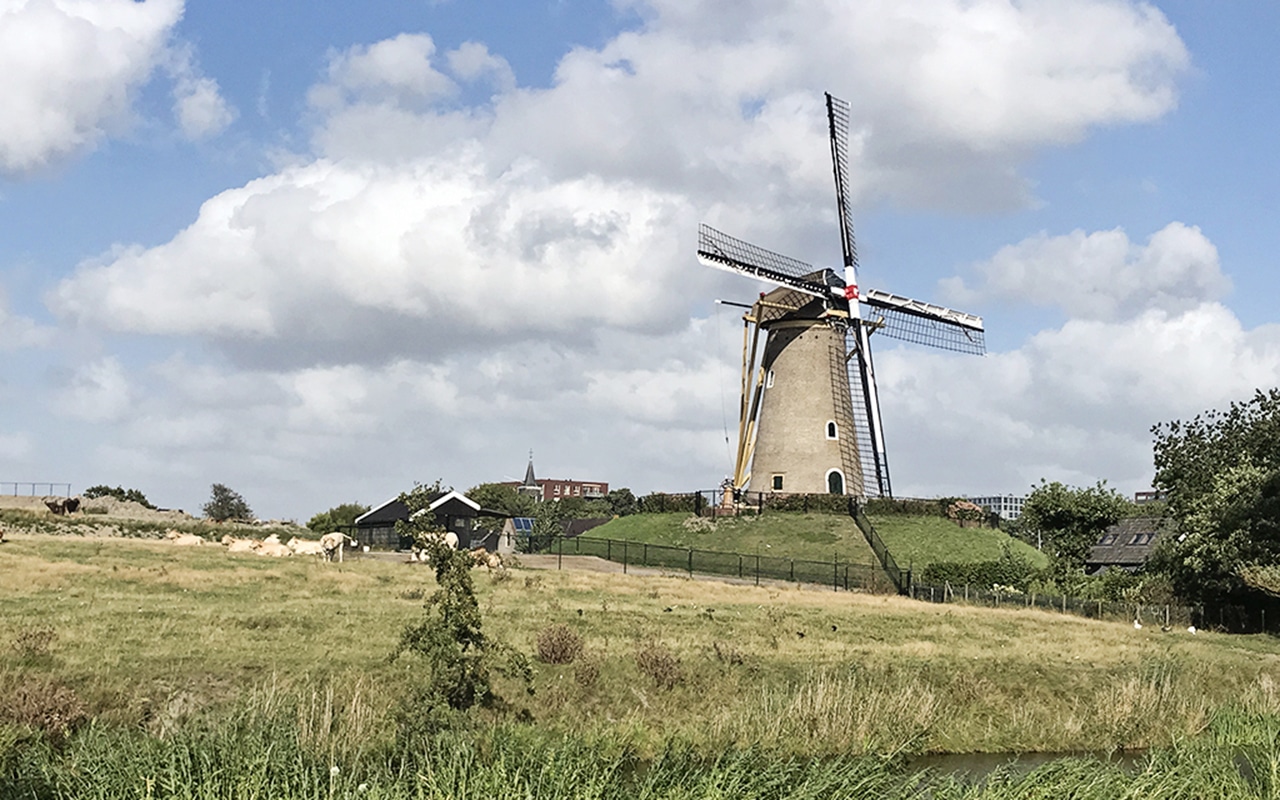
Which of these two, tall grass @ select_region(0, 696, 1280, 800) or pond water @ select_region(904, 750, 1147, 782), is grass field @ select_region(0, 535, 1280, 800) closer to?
tall grass @ select_region(0, 696, 1280, 800)

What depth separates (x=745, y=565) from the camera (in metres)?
59.5

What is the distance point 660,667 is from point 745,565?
3305cm

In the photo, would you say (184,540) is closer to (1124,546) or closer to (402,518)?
(402,518)

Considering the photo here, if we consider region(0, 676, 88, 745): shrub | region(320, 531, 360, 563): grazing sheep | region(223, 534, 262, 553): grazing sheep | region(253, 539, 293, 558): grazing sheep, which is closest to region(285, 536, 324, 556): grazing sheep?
region(320, 531, 360, 563): grazing sheep

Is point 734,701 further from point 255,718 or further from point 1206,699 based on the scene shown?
point 1206,699

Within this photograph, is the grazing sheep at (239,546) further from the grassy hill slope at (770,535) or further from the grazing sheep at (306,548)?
the grassy hill slope at (770,535)

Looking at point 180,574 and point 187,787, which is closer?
point 187,787

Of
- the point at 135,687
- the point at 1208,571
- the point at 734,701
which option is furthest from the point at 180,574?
the point at 1208,571

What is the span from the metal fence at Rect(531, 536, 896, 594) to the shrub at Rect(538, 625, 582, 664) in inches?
1058

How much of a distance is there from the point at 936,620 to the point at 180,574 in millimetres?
24181

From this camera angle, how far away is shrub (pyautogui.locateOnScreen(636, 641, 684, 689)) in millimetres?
26484

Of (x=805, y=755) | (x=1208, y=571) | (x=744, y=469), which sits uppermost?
(x=744, y=469)

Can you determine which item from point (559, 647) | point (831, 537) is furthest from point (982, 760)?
point (831, 537)

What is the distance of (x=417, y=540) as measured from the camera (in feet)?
74.1
